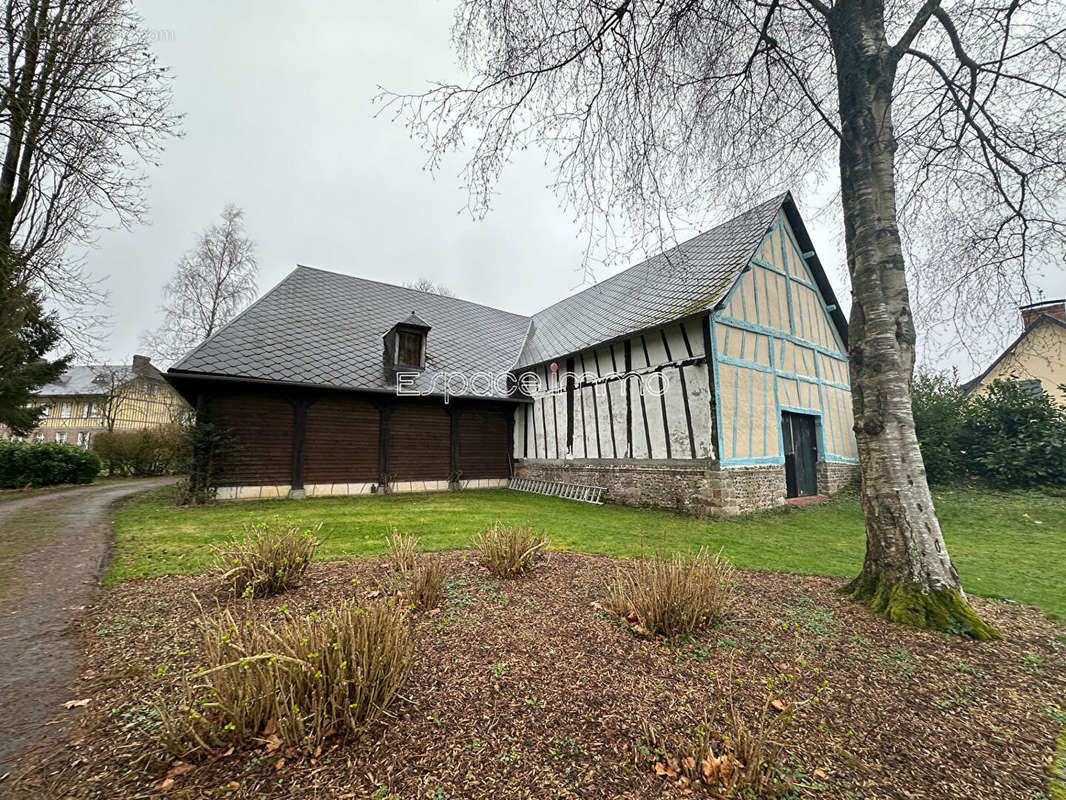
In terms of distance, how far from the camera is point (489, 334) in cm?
1502

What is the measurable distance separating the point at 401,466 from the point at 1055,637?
36.6 feet

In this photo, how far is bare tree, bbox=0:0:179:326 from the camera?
646 cm

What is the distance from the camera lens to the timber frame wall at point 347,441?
30.0ft

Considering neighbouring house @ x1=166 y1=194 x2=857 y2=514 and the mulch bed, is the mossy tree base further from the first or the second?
neighbouring house @ x1=166 y1=194 x2=857 y2=514

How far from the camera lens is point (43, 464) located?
11.8 metres

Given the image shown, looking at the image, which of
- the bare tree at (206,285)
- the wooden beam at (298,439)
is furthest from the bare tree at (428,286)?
the wooden beam at (298,439)

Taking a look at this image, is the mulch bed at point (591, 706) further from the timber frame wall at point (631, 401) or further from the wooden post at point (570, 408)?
the wooden post at point (570, 408)

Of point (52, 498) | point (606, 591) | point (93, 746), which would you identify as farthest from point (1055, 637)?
point (52, 498)

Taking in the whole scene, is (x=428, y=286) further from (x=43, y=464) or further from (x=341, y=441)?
(x=43, y=464)

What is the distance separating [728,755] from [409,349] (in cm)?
1119

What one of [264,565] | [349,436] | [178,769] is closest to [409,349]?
[349,436]

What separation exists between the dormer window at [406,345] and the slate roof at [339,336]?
0.35 m

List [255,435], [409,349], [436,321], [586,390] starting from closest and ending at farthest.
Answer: [255,435] → [586,390] → [409,349] → [436,321]

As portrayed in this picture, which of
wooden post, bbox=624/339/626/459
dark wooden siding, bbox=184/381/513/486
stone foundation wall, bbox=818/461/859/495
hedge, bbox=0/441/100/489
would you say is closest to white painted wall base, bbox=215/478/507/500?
dark wooden siding, bbox=184/381/513/486
